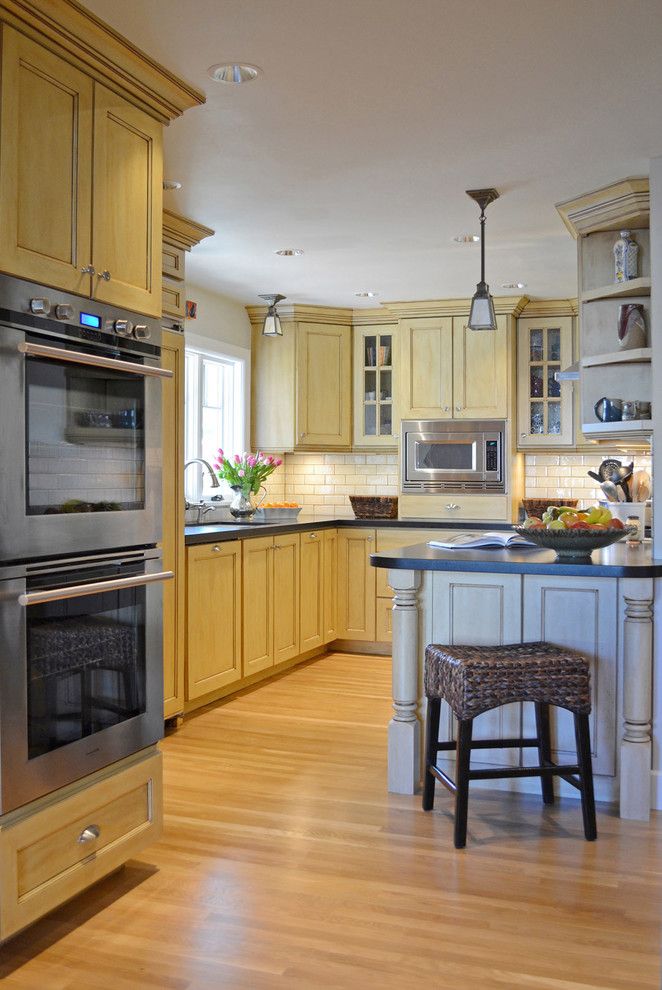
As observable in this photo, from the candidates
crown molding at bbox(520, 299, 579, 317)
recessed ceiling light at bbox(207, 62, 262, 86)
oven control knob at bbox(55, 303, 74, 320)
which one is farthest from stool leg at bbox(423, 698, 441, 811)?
crown molding at bbox(520, 299, 579, 317)

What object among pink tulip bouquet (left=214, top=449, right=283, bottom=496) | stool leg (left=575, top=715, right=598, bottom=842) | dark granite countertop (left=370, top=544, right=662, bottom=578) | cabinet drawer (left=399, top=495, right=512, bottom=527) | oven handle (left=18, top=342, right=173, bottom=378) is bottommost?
stool leg (left=575, top=715, right=598, bottom=842)

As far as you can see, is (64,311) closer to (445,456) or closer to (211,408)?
(211,408)

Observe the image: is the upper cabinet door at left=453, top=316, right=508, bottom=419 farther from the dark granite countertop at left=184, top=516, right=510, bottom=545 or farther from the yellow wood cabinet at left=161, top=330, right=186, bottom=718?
the yellow wood cabinet at left=161, top=330, right=186, bottom=718

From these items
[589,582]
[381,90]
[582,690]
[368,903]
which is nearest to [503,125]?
[381,90]

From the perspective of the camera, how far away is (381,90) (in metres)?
3.04

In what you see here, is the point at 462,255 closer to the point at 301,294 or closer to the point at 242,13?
the point at 301,294

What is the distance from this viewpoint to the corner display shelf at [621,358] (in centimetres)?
387

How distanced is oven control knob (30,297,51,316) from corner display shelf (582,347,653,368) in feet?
8.04

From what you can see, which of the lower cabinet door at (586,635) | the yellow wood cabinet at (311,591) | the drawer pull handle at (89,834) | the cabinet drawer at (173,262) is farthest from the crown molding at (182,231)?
the drawer pull handle at (89,834)

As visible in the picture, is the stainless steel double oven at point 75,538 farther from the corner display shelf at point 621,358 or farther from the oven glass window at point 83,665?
the corner display shelf at point 621,358

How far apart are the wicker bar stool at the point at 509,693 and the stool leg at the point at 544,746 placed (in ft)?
0.40

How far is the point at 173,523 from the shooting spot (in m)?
4.33

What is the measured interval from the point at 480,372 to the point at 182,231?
8.67 ft

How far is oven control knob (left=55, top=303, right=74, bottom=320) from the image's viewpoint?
2373 millimetres
